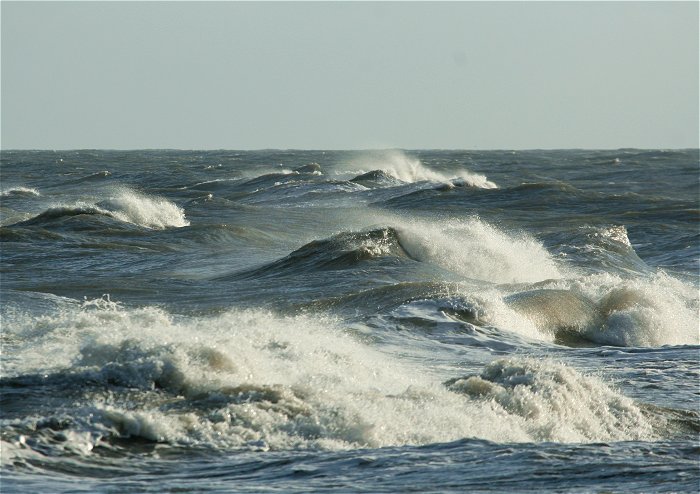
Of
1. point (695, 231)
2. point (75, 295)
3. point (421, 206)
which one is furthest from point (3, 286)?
point (421, 206)

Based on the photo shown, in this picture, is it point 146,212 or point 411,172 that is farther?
point 411,172

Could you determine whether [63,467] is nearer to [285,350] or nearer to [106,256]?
[285,350]

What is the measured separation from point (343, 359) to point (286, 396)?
6.80 ft

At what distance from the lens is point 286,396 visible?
25.7ft

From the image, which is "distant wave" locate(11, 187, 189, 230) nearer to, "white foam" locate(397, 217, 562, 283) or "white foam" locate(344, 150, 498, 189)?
"white foam" locate(397, 217, 562, 283)

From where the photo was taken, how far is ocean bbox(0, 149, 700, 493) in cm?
659

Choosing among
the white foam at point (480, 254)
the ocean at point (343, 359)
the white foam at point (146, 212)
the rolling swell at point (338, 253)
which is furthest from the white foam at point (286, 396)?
the white foam at point (146, 212)

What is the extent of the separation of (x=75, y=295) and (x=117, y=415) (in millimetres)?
7564

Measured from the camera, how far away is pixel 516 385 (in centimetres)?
873

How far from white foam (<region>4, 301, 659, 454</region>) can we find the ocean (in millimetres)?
22

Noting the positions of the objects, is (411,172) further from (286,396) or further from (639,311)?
(286,396)

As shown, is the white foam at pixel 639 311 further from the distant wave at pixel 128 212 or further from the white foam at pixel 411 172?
the white foam at pixel 411 172

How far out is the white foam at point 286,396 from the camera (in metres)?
7.21

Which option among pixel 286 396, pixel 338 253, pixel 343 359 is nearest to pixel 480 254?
pixel 338 253
